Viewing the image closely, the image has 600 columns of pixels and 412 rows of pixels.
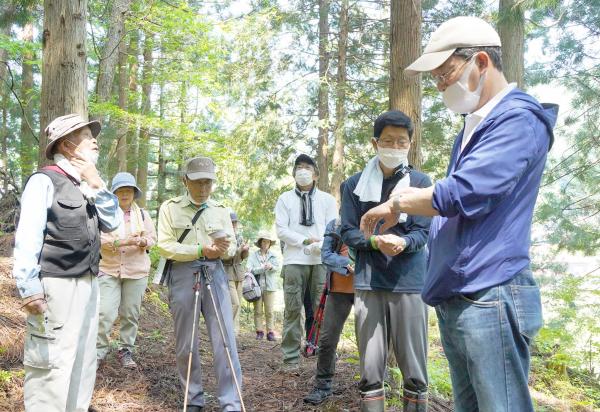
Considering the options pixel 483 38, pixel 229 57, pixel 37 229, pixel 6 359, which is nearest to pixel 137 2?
pixel 229 57

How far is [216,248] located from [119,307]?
2.38 m

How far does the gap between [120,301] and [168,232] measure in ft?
6.11

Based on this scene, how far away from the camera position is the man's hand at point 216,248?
4402mm

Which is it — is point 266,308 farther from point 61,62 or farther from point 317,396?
point 61,62

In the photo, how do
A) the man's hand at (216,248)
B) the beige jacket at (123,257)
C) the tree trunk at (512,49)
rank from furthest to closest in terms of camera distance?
the tree trunk at (512,49) → the beige jacket at (123,257) → the man's hand at (216,248)

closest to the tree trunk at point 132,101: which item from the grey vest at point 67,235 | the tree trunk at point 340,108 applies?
the tree trunk at point 340,108

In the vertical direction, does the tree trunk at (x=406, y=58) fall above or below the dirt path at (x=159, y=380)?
above

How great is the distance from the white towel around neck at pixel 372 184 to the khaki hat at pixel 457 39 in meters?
1.59

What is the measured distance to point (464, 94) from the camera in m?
2.35

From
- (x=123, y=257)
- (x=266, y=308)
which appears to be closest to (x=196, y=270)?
(x=123, y=257)

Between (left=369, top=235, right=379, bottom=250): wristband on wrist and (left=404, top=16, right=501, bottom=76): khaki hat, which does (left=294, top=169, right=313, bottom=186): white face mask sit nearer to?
(left=369, top=235, right=379, bottom=250): wristband on wrist

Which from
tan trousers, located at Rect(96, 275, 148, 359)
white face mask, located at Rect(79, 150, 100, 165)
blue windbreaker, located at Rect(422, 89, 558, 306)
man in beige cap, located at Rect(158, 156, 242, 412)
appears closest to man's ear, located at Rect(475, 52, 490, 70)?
blue windbreaker, located at Rect(422, 89, 558, 306)

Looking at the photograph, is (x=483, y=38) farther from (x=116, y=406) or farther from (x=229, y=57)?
(x=229, y=57)

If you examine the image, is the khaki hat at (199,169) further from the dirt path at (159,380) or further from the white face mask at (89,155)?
the dirt path at (159,380)
